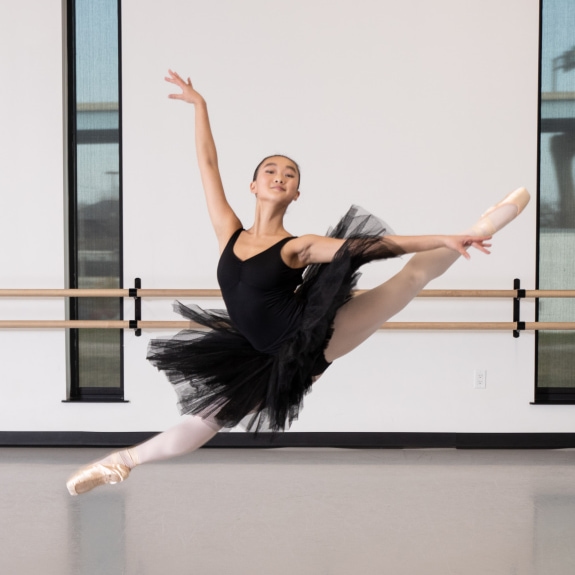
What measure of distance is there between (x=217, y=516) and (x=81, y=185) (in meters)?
2.38

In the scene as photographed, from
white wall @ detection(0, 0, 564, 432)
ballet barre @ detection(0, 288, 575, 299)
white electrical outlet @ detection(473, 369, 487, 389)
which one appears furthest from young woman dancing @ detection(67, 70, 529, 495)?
white electrical outlet @ detection(473, 369, 487, 389)

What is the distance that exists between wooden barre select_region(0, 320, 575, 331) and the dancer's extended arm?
217 centimetres

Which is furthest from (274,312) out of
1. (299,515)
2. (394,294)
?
(299,515)

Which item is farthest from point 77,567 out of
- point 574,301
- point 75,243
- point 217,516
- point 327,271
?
point 574,301

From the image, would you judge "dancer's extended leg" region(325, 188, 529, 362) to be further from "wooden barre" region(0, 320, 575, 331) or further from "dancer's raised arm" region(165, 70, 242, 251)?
"wooden barre" region(0, 320, 575, 331)

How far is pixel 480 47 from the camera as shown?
183 inches

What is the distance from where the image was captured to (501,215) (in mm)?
2471

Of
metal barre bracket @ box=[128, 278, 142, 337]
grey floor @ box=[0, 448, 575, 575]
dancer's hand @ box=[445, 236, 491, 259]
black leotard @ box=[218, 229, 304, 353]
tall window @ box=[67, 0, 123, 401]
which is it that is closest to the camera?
dancer's hand @ box=[445, 236, 491, 259]

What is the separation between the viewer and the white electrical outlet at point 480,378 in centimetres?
470

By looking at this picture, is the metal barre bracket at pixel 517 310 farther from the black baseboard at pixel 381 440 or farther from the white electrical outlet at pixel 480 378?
the black baseboard at pixel 381 440

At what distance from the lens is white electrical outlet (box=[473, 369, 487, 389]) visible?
185 inches

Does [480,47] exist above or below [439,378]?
above

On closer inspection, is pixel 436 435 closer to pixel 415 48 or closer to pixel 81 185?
pixel 415 48

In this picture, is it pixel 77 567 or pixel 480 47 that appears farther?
pixel 480 47
